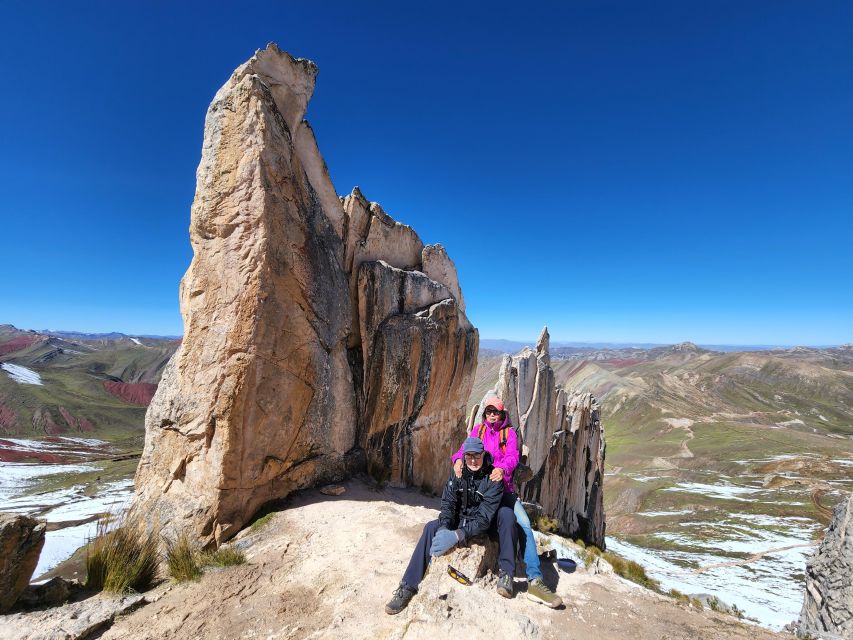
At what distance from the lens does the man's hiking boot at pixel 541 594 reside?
5.68 m

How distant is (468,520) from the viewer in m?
6.20

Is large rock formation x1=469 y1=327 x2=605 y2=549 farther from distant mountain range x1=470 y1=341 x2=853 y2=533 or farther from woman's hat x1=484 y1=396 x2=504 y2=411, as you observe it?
distant mountain range x1=470 y1=341 x2=853 y2=533

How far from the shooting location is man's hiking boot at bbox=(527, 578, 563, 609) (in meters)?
5.68

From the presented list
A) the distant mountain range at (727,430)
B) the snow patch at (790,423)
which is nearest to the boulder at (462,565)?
the distant mountain range at (727,430)

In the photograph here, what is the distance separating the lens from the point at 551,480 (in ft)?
75.2

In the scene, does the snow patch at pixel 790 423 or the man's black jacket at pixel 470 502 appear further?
the snow patch at pixel 790 423

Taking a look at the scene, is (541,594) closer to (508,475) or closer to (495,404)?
(508,475)

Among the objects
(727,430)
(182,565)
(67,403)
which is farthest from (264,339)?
(727,430)

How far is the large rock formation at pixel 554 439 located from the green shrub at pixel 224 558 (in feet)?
45.2

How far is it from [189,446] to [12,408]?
12182 cm

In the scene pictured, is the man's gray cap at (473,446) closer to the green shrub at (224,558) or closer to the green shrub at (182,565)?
the green shrub at (224,558)

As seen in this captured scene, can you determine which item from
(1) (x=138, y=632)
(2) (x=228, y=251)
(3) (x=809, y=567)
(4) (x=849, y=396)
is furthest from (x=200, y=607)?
(4) (x=849, y=396)

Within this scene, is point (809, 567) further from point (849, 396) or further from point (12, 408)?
point (849, 396)

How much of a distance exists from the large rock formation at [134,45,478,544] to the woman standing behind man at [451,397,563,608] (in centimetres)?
492
